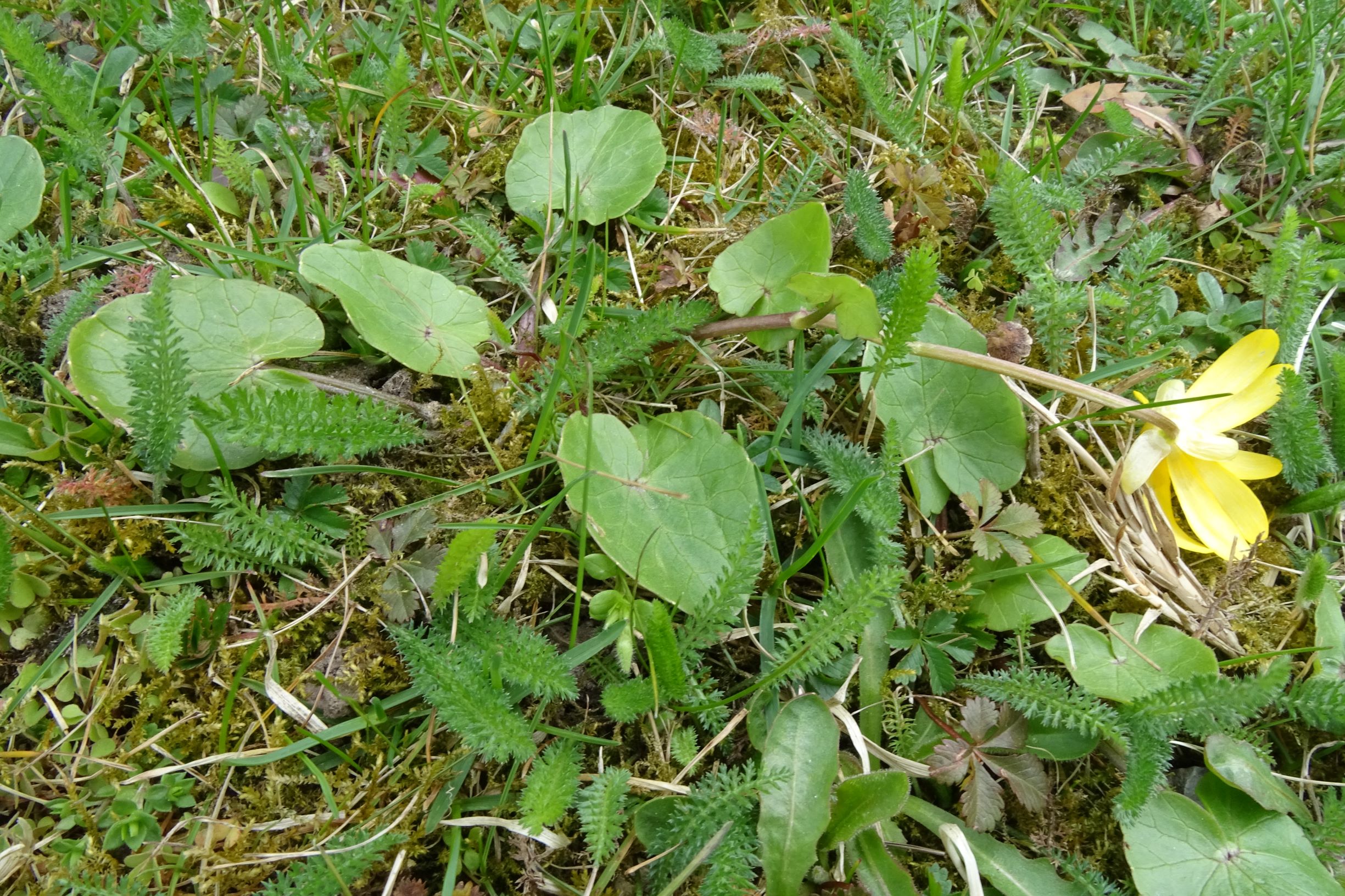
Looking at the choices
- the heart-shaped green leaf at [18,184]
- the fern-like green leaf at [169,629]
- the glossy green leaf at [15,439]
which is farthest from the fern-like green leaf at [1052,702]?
the heart-shaped green leaf at [18,184]

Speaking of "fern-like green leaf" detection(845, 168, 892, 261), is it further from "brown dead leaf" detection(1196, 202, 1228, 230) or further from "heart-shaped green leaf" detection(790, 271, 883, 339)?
"brown dead leaf" detection(1196, 202, 1228, 230)

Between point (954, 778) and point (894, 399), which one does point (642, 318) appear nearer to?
point (894, 399)

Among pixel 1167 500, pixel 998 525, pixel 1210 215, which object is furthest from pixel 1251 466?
pixel 1210 215

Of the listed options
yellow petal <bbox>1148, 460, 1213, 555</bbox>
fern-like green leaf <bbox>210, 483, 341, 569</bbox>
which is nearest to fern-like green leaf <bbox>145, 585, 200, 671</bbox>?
fern-like green leaf <bbox>210, 483, 341, 569</bbox>

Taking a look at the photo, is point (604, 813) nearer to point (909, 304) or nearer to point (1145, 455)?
point (909, 304)

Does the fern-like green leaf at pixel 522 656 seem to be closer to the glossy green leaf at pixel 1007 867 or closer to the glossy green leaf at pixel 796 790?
the glossy green leaf at pixel 796 790
